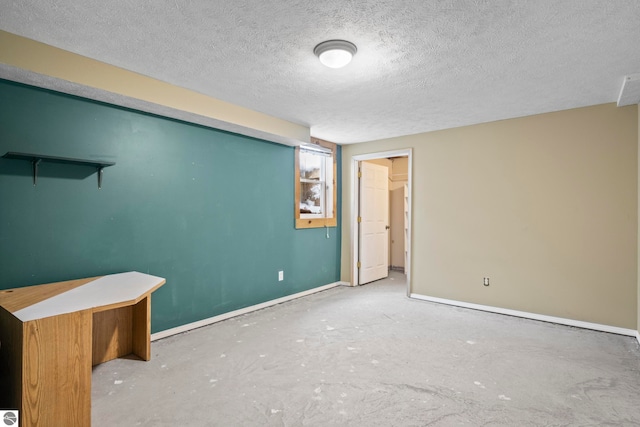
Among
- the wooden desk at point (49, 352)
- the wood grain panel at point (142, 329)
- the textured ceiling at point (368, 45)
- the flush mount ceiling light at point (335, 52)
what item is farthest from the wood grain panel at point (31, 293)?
the flush mount ceiling light at point (335, 52)

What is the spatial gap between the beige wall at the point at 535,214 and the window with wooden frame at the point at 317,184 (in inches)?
47.0

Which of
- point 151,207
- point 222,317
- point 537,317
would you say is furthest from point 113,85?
point 537,317

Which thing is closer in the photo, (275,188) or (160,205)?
(160,205)

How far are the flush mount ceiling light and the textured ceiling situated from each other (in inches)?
2.4

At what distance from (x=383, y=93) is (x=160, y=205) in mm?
2396

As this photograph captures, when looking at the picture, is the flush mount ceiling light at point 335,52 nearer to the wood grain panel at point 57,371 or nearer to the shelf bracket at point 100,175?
the shelf bracket at point 100,175

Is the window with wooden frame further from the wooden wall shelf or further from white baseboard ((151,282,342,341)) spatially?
the wooden wall shelf

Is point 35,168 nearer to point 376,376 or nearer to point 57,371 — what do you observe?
point 57,371

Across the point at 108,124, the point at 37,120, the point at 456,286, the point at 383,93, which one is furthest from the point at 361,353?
the point at 37,120

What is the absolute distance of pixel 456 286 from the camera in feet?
14.3

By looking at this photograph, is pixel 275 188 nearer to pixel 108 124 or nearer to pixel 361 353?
pixel 108 124

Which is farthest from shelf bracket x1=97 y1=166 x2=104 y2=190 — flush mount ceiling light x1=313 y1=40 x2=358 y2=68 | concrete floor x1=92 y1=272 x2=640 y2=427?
flush mount ceiling light x1=313 y1=40 x2=358 y2=68

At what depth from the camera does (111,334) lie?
2699mm

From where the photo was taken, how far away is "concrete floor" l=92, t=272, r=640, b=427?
78.1 inches
